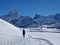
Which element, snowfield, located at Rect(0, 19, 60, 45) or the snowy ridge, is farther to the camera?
the snowy ridge

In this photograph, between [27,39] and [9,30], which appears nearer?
[27,39]

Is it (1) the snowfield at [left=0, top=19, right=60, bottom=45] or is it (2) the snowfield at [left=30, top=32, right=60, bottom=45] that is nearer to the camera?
(1) the snowfield at [left=0, top=19, right=60, bottom=45]

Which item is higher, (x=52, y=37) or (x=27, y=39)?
(x=27, y=39)

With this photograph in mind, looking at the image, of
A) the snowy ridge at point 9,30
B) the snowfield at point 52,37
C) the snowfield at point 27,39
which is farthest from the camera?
the snowy ridge at point 9,30

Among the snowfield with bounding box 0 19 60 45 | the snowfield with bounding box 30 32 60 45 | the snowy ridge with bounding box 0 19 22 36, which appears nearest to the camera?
the snowfield with bounding box 0 19 60 45

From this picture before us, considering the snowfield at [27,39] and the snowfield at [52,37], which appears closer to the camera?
the snowfield at [27,39]

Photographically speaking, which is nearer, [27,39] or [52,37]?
[27,39]

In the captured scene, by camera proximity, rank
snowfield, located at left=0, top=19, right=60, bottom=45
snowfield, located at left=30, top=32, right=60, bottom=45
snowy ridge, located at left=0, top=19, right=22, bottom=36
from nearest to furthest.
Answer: snowfield, located at left=0, top=19, right=60, bottom=45 → snowfield, located at left=30, top=32, right=60, bottom=45 → snowy ridge, located at left=0, top=19, right=22, bottom=36

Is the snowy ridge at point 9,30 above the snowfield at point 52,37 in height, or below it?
above

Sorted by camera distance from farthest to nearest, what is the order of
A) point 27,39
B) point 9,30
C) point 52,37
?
point 9,30 < point 52,37 < point 27,39

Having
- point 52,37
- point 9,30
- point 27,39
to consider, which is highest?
point 9,30

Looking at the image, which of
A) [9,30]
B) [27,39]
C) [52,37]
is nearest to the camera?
[27,39]

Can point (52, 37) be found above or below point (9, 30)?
below

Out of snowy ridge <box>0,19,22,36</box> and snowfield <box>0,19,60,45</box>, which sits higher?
snowy ridge <box>0,19,22,36</box>
